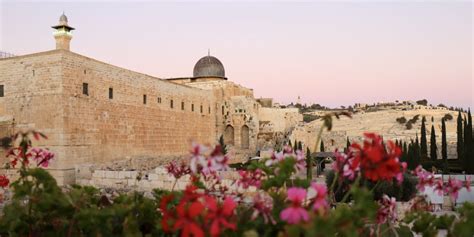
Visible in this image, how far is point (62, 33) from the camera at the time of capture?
59.1 ft

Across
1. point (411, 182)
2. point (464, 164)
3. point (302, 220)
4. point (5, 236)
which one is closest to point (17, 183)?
point (5, 236)

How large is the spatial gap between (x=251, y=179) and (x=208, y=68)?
30010mm

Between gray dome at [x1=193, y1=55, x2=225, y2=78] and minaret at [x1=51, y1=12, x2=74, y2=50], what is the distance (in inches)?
573

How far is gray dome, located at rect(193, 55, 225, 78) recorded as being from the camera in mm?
32141

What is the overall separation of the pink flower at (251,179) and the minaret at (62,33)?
1745cm

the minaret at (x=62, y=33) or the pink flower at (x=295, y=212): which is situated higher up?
the minaret at (x=62, y=33)

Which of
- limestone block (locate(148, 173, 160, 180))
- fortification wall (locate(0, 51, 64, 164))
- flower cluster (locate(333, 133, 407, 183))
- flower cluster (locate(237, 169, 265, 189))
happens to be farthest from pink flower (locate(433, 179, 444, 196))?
fortification wall (locate(0, 51, 64, 164))

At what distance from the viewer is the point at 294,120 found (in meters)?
33.5

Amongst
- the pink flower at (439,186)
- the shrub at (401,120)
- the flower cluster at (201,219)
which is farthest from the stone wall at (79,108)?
the shrub at (401,120)

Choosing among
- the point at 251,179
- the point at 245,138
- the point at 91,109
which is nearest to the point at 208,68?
the point at 245,138

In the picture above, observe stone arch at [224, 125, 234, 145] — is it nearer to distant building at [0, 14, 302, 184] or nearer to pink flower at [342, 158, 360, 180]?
distant building at [0, 14, 302, 184]

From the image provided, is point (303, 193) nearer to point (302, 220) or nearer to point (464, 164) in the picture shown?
point (302, 220)

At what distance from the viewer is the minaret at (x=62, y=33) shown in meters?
18.0

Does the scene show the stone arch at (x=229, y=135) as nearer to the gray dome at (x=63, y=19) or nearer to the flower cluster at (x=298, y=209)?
the gray dome at (x=63, y=19)
